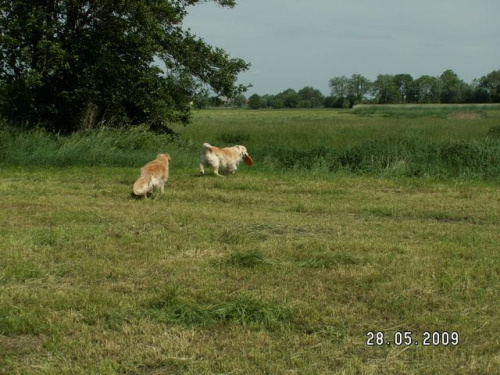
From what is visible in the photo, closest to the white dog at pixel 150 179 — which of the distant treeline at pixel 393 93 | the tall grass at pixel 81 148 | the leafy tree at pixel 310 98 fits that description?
the tall grass at pixel 81 148

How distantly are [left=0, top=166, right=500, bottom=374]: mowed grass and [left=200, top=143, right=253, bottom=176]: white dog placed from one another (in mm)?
2989

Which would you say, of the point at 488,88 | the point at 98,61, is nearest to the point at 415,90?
the point at 488,88

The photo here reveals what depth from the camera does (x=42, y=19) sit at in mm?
17297

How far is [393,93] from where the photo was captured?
370ft

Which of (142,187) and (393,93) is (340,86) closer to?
(393,93)

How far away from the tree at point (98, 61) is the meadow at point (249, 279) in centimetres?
714

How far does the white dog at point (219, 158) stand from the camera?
12.6 metres

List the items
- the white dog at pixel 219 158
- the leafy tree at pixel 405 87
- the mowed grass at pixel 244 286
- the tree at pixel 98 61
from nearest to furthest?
the mowed grass at pixel 244 286 → the white dog at pixel 219 158 → the tree at pixel 98 61 → the leafy tree at pixel 405 87

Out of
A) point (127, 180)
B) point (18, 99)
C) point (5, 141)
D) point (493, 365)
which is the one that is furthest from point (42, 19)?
point (493, 365)

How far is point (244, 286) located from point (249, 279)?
199mm

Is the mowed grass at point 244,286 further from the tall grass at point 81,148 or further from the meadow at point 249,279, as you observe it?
the tall grass at point 81,148

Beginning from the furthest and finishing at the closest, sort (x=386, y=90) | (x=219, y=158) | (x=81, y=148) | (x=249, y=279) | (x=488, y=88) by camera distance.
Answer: (x=386, y=90), (x=488, y=88), (x=81, y=148), (x=219, y=158), (x=249, y=279)

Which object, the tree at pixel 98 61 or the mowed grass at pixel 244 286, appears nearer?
the mowed grass at pixel 244 286

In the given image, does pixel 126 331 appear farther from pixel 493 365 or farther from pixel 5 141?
pixel 5 141
